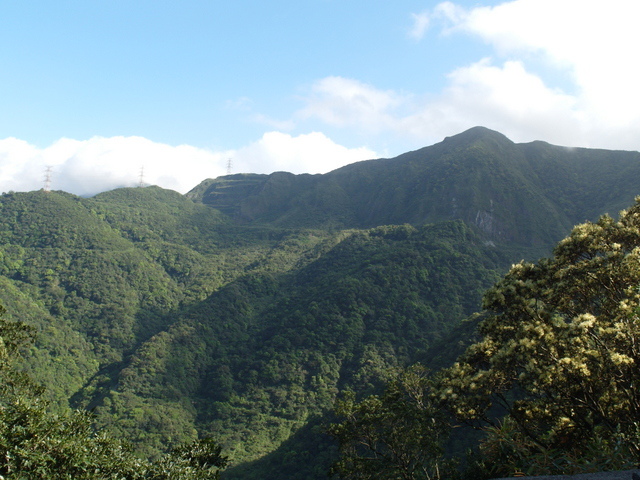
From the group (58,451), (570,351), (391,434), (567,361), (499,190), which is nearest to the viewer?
(567,361)

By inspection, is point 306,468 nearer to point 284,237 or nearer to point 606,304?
point 606,304

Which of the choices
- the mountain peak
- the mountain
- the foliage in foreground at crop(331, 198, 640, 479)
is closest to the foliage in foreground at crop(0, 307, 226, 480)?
the foliage in foreground at crop(331, 198, 640, 479)

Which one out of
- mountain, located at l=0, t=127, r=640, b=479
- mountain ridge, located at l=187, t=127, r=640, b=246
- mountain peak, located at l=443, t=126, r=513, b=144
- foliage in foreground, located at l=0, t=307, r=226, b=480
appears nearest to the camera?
foliage in foreground, located at l=0, t=307, r=226, b=480

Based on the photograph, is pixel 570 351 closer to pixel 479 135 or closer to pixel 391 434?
pixel 391 434

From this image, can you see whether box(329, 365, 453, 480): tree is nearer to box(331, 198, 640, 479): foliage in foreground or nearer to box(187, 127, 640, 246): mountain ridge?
box(331, 198, 640, 479): foliage in foreground

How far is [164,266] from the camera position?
14975 cm

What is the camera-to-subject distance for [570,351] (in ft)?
40.2

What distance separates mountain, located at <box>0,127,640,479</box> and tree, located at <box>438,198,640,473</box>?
153ft

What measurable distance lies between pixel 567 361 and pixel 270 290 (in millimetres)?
124060

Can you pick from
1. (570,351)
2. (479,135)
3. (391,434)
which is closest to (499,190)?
(479,135)

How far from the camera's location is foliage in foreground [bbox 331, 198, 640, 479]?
1140cm

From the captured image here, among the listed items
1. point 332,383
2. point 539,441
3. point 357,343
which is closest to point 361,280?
point 357,343

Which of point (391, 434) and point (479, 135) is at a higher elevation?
point (479, 135)

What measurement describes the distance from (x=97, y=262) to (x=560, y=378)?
142 m
